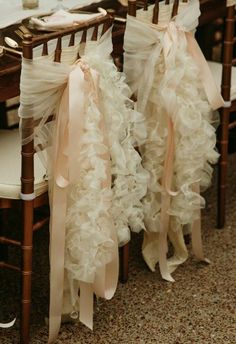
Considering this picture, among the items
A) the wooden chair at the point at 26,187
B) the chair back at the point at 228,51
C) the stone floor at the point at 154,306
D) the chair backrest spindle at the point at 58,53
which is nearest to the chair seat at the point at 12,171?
the wooden chair at the point at 26,187

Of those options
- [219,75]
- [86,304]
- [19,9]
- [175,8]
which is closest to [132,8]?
[175,8]

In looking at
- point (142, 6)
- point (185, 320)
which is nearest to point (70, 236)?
point (185, 320)

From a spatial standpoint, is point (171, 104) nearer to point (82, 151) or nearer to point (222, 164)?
point (82, 151)

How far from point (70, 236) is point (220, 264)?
800 mm

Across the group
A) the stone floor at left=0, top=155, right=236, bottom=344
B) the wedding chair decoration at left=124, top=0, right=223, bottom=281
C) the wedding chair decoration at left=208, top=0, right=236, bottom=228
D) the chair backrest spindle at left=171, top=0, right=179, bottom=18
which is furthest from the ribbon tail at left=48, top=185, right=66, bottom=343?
the wedding chair decoration at left=208, top=0, right=236, bottom=228

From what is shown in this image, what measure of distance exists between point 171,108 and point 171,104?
1 centimetres

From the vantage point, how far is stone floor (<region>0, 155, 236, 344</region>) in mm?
2402

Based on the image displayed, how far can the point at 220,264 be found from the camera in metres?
2.82

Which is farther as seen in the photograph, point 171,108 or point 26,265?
point 171,108

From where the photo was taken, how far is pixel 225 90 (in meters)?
2.85

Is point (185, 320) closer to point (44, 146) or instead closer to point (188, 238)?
point (188, 238)

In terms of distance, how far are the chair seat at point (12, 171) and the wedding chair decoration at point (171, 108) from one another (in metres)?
0.42

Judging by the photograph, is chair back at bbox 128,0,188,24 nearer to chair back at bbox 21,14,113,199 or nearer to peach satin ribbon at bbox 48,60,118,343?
chair back at bbox 21,14,113,199

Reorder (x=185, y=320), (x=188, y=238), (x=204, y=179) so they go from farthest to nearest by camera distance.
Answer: (x=188, y=238), (x=204, y=179), (x=185, y=320)
